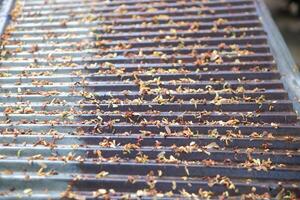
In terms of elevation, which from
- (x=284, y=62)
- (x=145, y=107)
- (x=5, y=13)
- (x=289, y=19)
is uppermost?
(x=289, y=19)

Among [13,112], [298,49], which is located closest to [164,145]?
[13,112]

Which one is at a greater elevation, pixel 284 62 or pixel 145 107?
pixel 284 62

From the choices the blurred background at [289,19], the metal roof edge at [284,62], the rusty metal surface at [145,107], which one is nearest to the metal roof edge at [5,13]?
the rusty metal surface at [145,107]

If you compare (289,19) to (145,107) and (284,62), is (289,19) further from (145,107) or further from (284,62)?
(145,107)

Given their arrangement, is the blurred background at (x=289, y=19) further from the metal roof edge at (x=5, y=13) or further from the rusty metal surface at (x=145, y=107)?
the metal roof edge at (x=5, y=13)

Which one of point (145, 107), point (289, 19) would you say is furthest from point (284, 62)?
point (289, 19)

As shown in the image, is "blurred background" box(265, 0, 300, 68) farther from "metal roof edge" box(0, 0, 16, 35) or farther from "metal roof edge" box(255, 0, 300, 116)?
"metal roof edge" box(0, 0, 16, 35)
